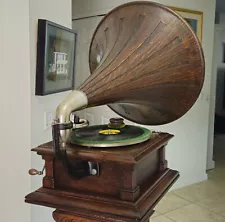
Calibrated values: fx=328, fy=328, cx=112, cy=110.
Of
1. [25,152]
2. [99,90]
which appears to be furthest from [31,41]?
[99,90]

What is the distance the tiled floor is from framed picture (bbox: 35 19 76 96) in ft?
4.61

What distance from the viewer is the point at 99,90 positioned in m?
0.94

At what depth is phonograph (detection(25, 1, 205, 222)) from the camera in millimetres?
872

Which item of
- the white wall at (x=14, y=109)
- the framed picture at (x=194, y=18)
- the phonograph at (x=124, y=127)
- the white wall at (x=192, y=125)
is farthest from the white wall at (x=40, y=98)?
the framed picture at (x=194, y=18)

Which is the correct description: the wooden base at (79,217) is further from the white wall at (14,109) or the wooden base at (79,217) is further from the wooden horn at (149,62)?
the white wall at (14,109)

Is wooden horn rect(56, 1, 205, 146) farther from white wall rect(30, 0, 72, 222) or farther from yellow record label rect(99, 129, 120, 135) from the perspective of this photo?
white wall rect(30, 0, 72, 222)

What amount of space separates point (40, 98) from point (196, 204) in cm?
186

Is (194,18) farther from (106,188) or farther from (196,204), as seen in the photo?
(106,188)

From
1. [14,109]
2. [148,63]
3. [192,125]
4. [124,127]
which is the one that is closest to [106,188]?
[124,127]

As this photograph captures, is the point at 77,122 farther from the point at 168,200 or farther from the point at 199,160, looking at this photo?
the point at 199,160

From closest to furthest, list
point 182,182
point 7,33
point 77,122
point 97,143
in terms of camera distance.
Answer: point 97,143 → point 77,122 → point 7,33 → point 182,182

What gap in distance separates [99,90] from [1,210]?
1.27m

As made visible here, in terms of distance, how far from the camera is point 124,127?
1.12 metres

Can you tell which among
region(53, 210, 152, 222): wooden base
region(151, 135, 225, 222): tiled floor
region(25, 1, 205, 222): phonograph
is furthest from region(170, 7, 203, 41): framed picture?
region(53, 210, 152, 222): wooden base
